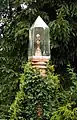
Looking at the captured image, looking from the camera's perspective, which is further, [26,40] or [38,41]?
[26,40]

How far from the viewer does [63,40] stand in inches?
223

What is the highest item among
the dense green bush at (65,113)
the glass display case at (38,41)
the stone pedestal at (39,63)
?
the glass display case at (38,41)

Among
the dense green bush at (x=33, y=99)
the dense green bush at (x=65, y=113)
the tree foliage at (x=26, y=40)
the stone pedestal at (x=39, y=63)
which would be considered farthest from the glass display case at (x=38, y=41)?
the tree foliage at (x=26, y=40)

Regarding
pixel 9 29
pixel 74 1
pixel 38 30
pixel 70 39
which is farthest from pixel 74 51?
pixel 38 30

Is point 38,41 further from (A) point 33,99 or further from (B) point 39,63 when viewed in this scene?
(A) point 33,99

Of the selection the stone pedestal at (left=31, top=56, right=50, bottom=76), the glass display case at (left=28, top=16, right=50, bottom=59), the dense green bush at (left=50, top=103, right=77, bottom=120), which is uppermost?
the glass display case at (left=28, top=16, right=50, bottom=59)

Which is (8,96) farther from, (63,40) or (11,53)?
(63,40)

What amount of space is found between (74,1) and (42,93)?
2.77 meters

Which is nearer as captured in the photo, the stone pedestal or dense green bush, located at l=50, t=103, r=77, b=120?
dense green bush, located at l=50, t=103, r=77, b=120

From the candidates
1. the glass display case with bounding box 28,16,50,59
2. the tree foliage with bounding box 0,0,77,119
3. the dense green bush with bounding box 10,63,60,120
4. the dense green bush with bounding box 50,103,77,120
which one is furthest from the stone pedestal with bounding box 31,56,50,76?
the tree foliage with bounding box 0,0,77,119

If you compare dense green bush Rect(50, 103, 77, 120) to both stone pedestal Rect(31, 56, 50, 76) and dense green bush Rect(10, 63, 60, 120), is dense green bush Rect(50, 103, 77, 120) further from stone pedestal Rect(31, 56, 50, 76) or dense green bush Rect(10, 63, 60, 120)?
stone pedestal Rect(31, 56, 50, 76)

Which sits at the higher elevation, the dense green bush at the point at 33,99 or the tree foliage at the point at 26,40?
the tree foliage at the point at 26,40

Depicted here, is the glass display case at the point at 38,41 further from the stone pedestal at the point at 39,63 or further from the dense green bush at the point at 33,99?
the dense green bush at the point at 33,99

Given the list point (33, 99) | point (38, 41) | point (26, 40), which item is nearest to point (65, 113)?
point (33, 99)
